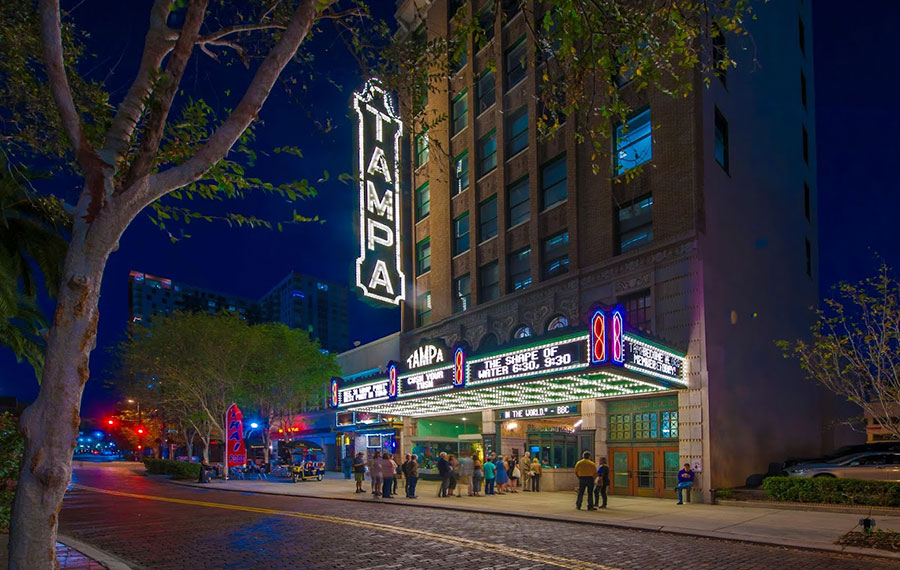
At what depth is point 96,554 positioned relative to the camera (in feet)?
39.6

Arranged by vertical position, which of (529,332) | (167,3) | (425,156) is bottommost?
(529,332)

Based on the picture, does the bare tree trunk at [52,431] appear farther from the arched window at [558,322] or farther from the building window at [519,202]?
the building window at [519,202]

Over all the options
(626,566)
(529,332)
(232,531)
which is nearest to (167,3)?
(626,566)

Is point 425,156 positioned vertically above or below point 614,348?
above

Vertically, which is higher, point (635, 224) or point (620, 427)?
point (635, 224)

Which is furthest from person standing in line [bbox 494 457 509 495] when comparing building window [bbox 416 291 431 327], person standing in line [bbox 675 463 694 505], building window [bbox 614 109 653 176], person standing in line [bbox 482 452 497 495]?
building window [bbox 416 291 431 327]

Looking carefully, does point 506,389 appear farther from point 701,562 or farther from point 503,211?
point 701,562

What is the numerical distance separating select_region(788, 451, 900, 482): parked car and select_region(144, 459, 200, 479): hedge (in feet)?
106

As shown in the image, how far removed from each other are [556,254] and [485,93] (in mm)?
11738

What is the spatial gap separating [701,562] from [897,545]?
4358mm

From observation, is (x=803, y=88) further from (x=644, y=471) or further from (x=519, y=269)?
(x=644, y=471)

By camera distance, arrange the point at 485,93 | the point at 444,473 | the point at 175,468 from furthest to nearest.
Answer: the point at 175,468, the point at 485,93, the point at 444,473

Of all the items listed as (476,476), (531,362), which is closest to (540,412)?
(476,476)

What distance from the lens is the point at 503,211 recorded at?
111ft
